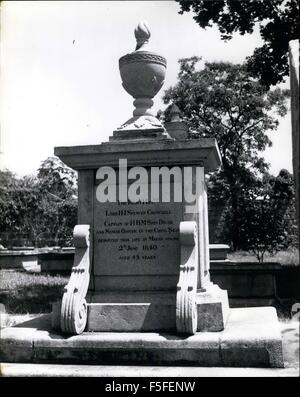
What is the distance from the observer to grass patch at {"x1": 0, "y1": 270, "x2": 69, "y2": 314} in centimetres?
1017

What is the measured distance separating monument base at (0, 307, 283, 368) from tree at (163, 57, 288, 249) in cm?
2399

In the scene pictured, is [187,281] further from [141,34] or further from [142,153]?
[141,34]

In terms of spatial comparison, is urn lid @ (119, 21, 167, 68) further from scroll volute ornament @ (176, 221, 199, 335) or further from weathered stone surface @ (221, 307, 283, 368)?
weathered stone surface @ (221, 307, 283, 368)

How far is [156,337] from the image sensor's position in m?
5.38

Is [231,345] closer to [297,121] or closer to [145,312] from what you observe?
[145,312]

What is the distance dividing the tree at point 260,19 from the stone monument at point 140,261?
7394mm


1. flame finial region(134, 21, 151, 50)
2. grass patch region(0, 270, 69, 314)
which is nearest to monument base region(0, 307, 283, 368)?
flame finial region(134, 21, 151, 50)

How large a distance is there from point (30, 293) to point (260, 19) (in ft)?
29.5

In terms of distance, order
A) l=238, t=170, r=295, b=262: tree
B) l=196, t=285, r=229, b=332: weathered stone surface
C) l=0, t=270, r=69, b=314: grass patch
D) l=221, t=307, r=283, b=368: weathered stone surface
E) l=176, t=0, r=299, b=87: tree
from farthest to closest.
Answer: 1. l=238, t=170, r=295, b=262: tree
2. l=176, t=0, r=299, b=87: tree
3. l=0, t=270, r=69, b=314: grass patch
4. l=196, t=285, r=229, b=332: weathered stone surface
5. l=221, t=307, r=283, b=368: weathered stone surface

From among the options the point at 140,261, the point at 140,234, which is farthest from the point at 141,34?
the point at 140,261

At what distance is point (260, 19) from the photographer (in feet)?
44.0

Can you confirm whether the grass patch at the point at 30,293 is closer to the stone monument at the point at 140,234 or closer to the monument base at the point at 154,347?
the stone monument at the point at 140,234

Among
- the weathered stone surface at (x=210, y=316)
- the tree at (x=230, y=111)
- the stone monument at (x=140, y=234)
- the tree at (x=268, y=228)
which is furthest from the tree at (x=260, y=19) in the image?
the tree at (x=230, y=111)

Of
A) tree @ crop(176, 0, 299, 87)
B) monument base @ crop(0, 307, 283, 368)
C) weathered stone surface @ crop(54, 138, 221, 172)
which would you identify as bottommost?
monument base @ crop(0, 307, 283, 368)
